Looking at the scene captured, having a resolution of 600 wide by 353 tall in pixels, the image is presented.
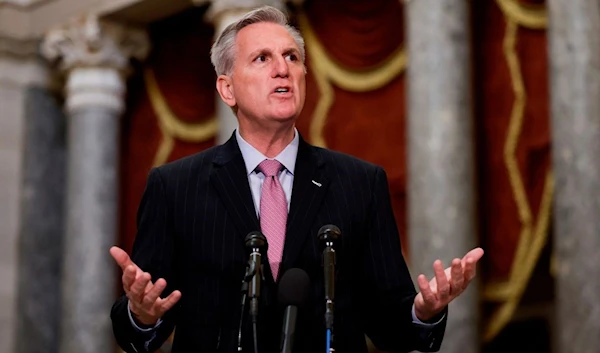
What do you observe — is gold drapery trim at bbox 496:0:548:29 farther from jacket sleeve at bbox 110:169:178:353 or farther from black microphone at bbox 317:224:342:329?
black microphone at bbox 317:224:342:329

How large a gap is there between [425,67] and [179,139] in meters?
3.19

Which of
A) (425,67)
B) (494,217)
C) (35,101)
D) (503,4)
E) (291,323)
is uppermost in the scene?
(35,101)

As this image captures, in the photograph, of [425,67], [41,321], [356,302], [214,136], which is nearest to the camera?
[356,302]

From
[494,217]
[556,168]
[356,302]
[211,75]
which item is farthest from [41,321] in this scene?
[356,302]

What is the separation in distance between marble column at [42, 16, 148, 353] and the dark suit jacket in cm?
661

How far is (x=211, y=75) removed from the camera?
906 centimetres

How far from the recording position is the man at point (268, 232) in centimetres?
222

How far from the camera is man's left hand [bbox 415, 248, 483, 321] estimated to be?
2.11 metres

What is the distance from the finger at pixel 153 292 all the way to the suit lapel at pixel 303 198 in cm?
29

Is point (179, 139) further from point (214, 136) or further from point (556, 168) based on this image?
point (556, 168)

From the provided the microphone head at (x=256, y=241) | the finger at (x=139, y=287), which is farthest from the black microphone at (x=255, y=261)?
the finger at (x=139, y=287)

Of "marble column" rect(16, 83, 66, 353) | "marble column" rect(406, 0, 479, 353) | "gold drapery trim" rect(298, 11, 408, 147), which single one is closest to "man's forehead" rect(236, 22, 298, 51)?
"marble column" rect(406, 0, 479, 353)

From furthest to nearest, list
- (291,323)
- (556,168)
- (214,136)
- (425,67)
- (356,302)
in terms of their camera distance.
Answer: (214,136), (425,67), (556,168), (356,302), (291,323)

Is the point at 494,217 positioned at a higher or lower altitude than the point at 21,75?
lower
